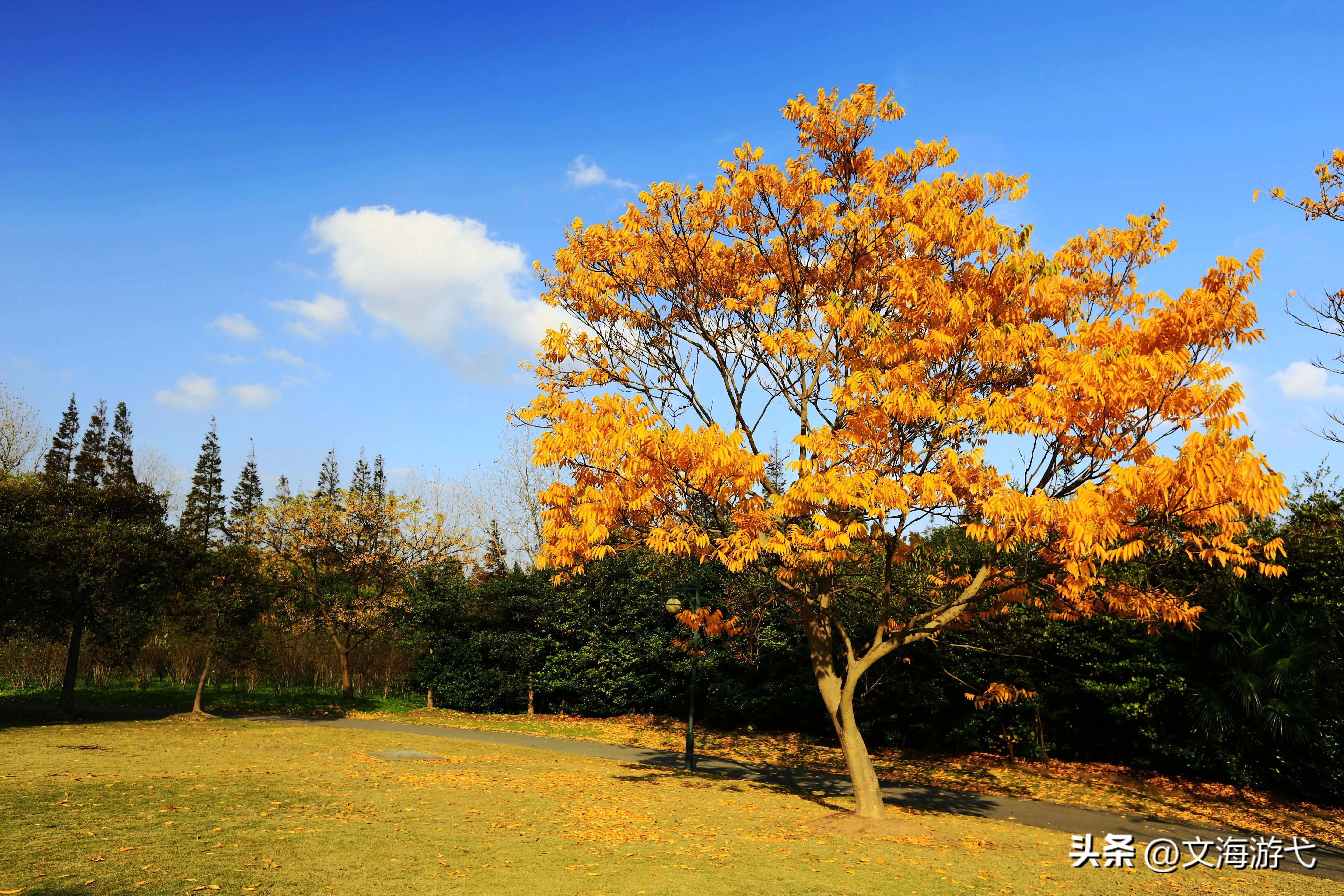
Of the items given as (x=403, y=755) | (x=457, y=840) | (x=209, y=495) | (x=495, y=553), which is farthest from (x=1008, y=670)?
(x=209, y=495)

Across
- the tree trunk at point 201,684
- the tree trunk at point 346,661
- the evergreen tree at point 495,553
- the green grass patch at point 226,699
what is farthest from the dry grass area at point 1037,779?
the evergreen tree at point 495,553

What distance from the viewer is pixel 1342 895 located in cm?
747

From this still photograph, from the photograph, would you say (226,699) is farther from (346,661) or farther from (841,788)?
(841,788)

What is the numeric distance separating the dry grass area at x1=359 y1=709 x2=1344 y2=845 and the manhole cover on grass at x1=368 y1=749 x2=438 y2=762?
5296 mm

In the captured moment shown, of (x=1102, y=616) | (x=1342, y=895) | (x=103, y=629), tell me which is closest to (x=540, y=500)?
(x=1342, y=895)

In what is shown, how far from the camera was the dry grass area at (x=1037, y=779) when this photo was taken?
11367mm

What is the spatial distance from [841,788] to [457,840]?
7726mm

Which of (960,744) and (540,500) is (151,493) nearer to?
(540,500)

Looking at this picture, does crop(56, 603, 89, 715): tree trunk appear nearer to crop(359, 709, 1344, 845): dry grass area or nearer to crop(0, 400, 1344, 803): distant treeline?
crop(0, 400, 1344, 803): distant treeline

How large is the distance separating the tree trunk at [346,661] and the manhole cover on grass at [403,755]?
11.3 metres

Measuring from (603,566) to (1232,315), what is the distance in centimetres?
1821

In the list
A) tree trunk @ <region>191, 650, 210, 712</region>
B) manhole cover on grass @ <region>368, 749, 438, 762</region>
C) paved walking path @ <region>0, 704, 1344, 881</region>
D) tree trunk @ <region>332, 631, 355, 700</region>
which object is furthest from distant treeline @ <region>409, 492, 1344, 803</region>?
tree trunk @ <region>191, 650, 210, 712</region>

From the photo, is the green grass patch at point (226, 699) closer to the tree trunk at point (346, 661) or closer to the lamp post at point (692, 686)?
the tree trunk at point (346, 661)

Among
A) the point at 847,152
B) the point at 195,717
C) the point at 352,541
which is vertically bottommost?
the point at 195,717
